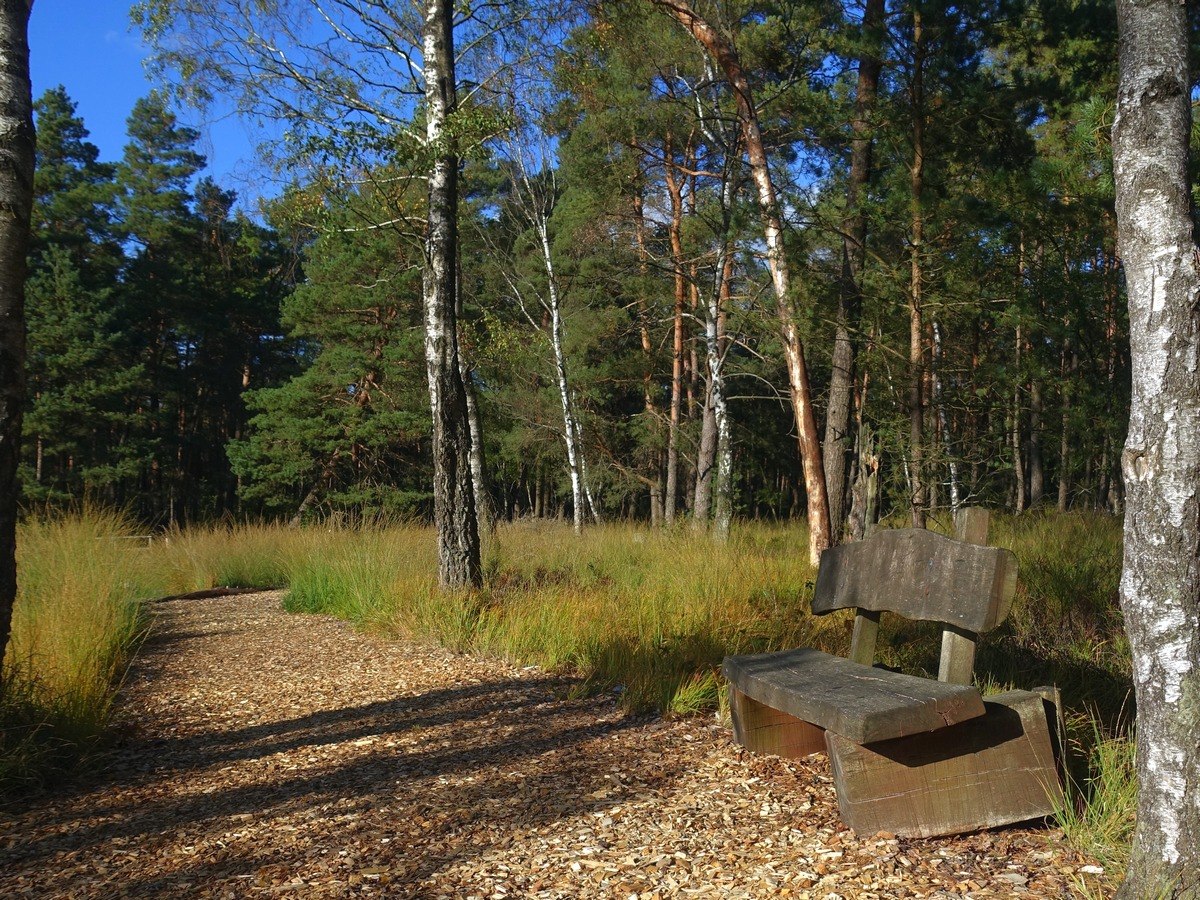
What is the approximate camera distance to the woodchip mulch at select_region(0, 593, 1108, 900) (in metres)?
2.74

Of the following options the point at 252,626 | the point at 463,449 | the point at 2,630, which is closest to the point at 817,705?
the point at 2,630

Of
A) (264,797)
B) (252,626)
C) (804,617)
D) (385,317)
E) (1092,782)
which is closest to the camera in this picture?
(1092,782)

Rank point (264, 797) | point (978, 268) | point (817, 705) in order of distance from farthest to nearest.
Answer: point (978, 268) < point (264, 797) < point (817, 705)

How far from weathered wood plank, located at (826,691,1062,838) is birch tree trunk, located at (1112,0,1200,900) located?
2.15 feet

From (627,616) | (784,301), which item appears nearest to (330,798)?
(627,616)

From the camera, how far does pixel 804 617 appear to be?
6.04 m

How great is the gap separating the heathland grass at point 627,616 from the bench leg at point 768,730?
80 cm

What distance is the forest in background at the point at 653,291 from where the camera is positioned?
8.40 m

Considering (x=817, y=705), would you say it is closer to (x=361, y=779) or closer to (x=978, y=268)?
(x=361, y=779)

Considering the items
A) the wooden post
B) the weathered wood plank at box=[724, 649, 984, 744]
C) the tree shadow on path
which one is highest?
the wooden post

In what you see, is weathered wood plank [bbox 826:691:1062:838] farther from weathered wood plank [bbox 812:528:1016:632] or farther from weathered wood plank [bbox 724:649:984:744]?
weathered wood plank [bbox 812:528:1016:632]

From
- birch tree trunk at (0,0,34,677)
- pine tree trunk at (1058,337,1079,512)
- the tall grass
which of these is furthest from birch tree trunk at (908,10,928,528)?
birch tree trunk at (0,0,34,677)

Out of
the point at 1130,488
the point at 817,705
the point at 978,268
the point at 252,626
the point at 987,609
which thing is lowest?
the point at 252,626

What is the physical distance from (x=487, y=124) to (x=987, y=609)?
6183 millimetres
